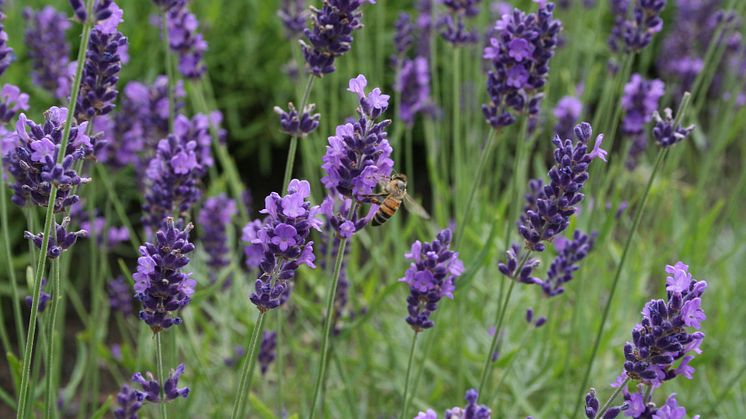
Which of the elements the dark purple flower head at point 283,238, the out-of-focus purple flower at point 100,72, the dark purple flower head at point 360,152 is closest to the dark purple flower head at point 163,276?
the dark purple flower head at point 283,238

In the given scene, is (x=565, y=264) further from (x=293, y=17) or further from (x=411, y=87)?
(x=293, y=17)

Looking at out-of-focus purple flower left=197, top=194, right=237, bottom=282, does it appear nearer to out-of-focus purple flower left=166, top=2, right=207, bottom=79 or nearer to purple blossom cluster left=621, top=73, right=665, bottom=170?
out-of-focus purple flower left=166, top=2, right=207, bottom=79

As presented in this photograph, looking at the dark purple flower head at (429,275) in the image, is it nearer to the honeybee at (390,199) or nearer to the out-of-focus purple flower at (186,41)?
the honeybee at (390,199)

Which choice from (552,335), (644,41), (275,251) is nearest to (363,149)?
(275,251)

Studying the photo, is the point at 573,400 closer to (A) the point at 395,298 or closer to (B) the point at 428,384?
(B) the point at 428,384

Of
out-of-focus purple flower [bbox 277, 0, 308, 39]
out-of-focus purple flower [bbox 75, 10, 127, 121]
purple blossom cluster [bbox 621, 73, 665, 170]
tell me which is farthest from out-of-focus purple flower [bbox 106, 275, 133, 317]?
purple blossom cluster [bbox 621, 73, 665, 170]

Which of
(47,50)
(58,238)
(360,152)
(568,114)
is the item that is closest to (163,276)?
(58,238)
